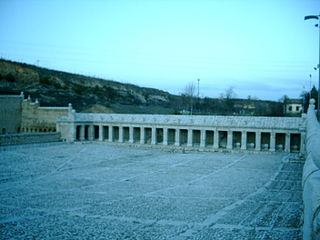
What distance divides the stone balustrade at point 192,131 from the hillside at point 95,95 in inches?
475

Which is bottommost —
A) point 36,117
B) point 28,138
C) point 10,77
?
point 28,138

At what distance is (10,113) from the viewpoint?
41.9m

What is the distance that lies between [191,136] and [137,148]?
18.9ft

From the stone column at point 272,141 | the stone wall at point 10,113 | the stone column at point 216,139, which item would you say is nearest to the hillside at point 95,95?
the stone wall at point 10,113

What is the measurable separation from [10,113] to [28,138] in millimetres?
8719

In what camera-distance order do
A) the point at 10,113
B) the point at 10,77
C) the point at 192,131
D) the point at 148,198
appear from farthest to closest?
the point at 10,77 < the point at 10,113 < the point at 192,131 < the point at 148,198

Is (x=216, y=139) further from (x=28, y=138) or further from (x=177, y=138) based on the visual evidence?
(x=28, y=138)

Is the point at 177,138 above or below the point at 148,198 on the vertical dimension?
above

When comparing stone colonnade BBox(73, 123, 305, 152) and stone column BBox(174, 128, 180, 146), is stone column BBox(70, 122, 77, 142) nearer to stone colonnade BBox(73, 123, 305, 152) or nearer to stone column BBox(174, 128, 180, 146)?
stone colonnade BBox(73, 123, 305, 152)

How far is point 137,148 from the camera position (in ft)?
122

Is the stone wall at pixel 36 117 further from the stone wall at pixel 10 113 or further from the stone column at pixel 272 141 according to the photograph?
the stone column at pixel 272 141

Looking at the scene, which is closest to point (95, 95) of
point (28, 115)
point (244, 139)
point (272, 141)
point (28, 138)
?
point (28, 115)

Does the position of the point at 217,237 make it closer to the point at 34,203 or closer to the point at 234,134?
the point at 34,203

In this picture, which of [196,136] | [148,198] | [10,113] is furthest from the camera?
[10,113]
